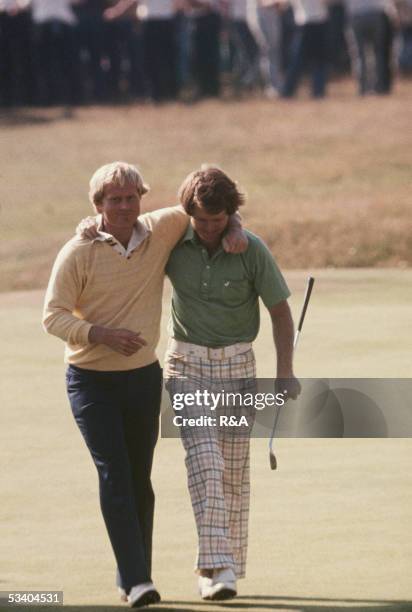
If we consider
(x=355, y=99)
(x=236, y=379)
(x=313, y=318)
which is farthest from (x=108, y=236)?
(x=355, y=99)

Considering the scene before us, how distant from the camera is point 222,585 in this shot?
6.04m

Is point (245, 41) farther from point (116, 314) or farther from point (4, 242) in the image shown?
point (116, 314)

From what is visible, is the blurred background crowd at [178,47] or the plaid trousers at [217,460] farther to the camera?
the blurred background crowd at [178,47]

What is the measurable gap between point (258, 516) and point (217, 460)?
1552 millimetres

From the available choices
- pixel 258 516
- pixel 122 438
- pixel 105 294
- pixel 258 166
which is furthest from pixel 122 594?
pixel 258 166

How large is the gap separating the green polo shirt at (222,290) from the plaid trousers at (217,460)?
0.30 feet

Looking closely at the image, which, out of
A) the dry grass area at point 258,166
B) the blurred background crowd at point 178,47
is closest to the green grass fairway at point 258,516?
the dry grass area at point 258,166

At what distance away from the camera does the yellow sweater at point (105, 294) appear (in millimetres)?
6117

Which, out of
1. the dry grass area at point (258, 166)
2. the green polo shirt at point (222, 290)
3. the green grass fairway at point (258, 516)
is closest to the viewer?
the green polo shirt at point (222, 290)

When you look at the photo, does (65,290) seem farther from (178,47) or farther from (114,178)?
(178,47)

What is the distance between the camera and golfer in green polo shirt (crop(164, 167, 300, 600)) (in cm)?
610

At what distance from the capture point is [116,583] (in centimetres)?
640

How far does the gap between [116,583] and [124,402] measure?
67 centimetres

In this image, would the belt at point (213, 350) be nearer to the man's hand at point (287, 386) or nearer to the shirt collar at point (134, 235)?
the man's hand at point (287, 386)
